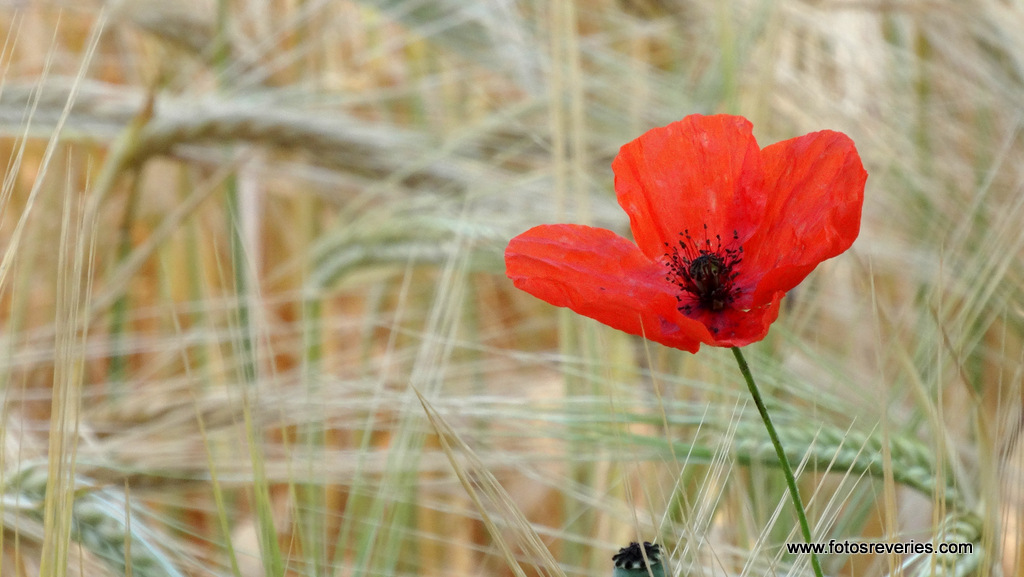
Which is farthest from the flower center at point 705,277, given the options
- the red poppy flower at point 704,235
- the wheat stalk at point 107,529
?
the wheat stalk at point 107,529

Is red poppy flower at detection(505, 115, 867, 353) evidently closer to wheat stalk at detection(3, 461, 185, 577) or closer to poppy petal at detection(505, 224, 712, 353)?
poppy petal at detection(505, 224, 712, 353)

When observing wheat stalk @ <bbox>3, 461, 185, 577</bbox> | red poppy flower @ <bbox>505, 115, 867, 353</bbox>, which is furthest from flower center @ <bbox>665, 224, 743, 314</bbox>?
wheat stalk @ <bbox>3, 461, 185, 577</bbox>

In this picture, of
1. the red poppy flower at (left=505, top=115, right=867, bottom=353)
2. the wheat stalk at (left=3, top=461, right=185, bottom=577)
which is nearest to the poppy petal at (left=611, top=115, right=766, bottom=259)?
the red poppy flower at (left=505, top=115, right=867, bottom=353)

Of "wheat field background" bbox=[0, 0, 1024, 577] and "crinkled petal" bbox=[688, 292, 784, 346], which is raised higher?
"wheat field background" bbox=[0, 0, 1024, 577]

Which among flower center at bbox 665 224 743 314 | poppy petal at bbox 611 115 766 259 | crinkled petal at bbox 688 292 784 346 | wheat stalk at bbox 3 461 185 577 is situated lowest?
wheat stalk at bbox 3 461 185 577

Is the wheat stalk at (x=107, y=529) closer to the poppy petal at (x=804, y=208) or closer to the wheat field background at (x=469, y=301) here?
the wheat field background at (x=469, y=301)

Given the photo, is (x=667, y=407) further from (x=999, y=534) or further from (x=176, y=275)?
(x=176, y=275)

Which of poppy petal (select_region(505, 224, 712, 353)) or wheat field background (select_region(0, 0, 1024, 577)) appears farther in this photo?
wheat field background (select_region(0, 0, 1024, 577))

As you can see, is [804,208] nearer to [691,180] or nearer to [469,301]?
[691,180]
